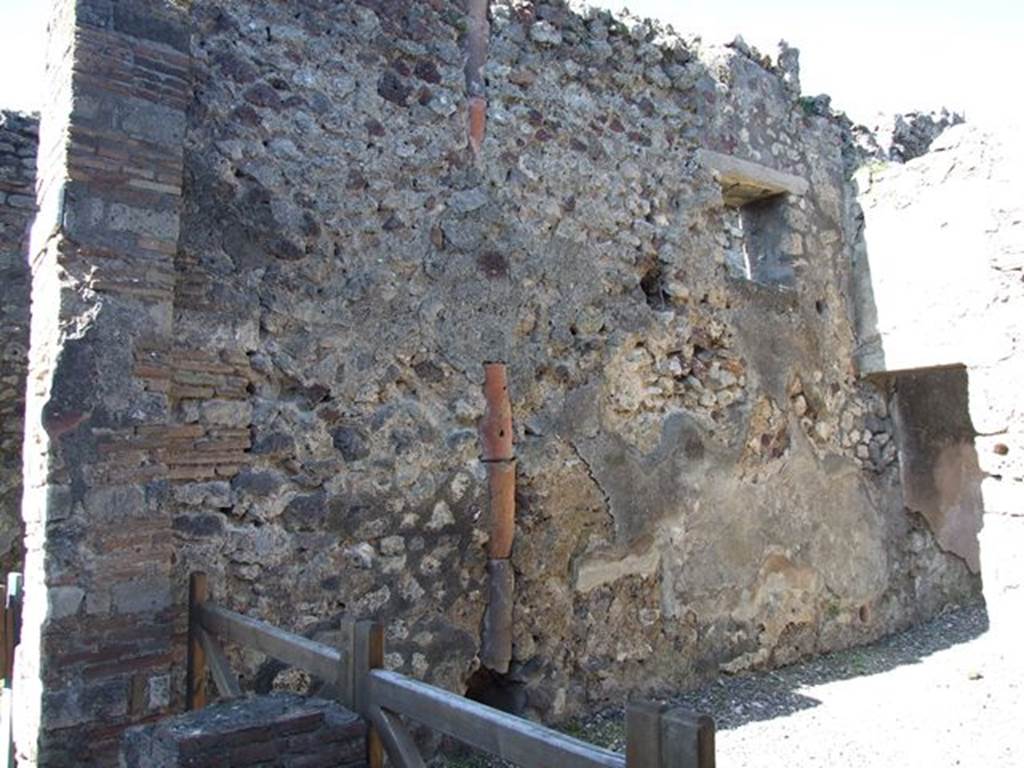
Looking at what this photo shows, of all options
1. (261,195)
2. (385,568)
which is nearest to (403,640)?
(385,568)

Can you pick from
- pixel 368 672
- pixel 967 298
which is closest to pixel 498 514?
pixel 368 672

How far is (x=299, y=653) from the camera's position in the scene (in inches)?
111

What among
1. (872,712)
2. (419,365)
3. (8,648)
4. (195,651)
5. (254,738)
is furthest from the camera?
(872,712)

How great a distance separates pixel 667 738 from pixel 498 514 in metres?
2.75

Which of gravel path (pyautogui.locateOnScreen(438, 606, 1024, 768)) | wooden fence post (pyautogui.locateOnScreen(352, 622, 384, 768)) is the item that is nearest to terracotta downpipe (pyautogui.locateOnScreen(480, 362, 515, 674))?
gravel path (pyautogui.locateOnScreen(438, 606, 1024, 768))

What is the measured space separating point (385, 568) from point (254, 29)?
99.0 inches

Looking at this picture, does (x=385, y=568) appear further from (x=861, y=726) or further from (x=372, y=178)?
(x=861, y=726)

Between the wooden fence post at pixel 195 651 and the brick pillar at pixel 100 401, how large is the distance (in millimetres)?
64

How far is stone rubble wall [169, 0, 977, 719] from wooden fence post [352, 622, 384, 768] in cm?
117

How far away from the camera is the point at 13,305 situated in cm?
605

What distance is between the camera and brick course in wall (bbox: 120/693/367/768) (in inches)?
89.6

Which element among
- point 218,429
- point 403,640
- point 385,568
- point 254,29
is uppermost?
point 254,29

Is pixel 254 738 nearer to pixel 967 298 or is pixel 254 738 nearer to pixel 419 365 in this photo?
pixel 419 365

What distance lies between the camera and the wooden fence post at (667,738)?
5.25ft
